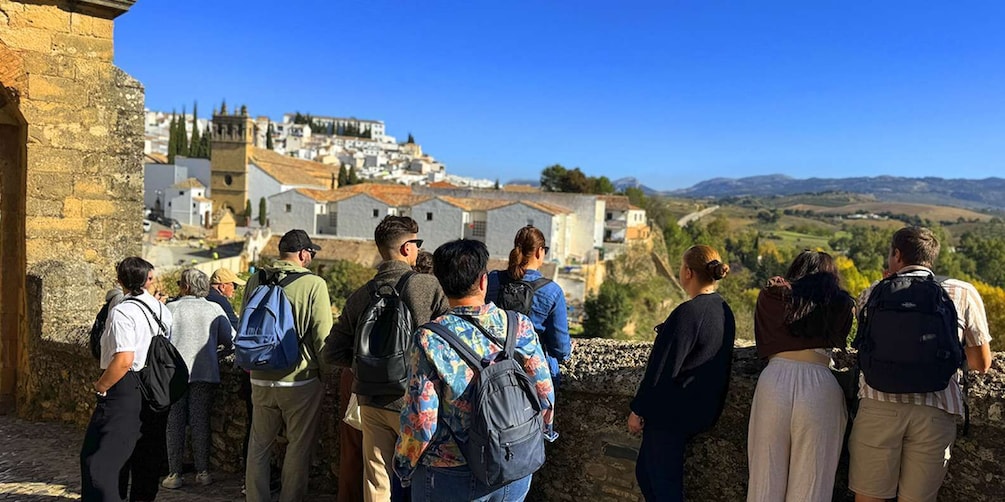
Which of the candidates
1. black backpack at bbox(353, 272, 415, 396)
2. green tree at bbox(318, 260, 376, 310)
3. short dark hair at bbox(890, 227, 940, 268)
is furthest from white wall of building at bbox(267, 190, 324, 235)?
short dark hair at bbox(890, 227, 940, 268)

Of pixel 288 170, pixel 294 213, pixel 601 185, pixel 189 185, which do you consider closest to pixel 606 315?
pixel 294 213

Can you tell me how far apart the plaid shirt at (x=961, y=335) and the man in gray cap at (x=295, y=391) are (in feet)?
8.93

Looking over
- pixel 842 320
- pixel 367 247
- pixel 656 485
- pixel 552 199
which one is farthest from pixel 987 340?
pixel 552 199

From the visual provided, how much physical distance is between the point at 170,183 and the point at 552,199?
4006 cm

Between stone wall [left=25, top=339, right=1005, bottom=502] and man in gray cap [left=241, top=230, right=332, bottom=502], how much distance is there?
0.34m

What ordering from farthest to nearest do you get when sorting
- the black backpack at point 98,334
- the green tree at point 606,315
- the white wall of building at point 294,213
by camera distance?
the white wall of building at point 294,213 < the green tree at point 606,315 < the black backpack at point 98,334

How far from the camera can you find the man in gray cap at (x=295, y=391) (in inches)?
146

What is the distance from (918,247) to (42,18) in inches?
244

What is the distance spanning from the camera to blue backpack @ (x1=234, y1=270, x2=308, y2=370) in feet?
11.7

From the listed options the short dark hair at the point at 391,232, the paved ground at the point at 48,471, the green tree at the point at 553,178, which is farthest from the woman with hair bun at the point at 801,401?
the green tree at the point at 553,178

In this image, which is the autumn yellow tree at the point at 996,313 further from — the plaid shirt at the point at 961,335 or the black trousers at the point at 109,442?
the black trousers at the point at 109,442

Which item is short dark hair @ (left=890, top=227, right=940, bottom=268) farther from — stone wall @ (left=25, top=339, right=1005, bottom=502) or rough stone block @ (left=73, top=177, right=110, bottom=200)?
rough stone block @ (left=73, top=177, right=110, bottom=200)

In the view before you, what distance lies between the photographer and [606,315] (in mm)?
36719

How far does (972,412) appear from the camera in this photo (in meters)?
2.79
